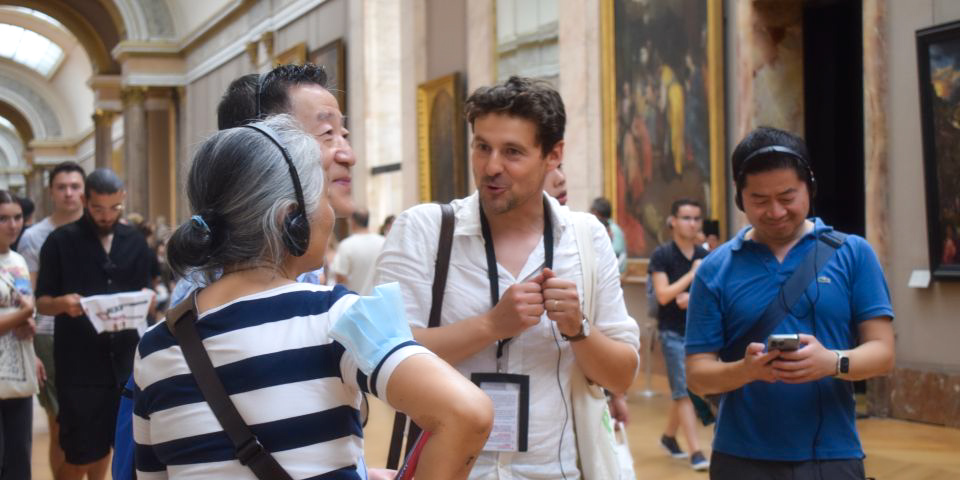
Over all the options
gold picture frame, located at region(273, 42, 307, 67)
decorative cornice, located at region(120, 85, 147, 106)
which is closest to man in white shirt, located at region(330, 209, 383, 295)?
gold picture frame, located at region(273, 42, 307, 67)

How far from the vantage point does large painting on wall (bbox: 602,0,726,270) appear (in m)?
10.3

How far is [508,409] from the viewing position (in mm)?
2713

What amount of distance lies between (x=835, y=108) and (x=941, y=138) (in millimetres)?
3833

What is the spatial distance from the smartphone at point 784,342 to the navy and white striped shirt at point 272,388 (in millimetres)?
1528

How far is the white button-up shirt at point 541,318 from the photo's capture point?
2730mm

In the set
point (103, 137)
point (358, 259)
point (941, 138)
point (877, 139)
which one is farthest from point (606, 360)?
point (103, 137)

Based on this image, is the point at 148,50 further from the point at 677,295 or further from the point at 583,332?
the point at 583,332

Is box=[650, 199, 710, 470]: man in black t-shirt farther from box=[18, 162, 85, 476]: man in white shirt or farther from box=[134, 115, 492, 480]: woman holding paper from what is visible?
box=[134, 115, 492, 480]: woman holding paper

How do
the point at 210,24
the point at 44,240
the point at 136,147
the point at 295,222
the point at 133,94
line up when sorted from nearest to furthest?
1. the point at 295,222
2. the point at 44,240
3. the point at 210,24
4. the point at 133,94
5. the point at 136,147

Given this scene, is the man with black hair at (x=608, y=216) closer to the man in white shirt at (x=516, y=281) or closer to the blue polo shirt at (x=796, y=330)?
the blue polo shirt at (x=796, y=330)

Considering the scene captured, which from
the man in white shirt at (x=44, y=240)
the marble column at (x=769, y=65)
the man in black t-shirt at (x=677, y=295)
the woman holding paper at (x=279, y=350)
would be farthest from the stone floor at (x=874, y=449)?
the woman holding paper at (x=279, y=350)

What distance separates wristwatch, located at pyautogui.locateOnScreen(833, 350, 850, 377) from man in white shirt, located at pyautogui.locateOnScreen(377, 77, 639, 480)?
62 centimetres

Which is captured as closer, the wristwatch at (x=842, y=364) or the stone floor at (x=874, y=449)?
the wristwatch at (x=842, y=364)

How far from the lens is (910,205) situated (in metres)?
8.17
